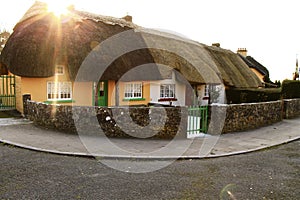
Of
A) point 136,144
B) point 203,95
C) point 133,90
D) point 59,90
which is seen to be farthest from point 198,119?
point 203,95

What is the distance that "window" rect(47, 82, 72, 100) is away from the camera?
50.9 ft

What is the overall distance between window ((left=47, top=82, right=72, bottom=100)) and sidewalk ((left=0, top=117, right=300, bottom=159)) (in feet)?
12.4

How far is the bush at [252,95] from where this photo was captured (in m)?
22.9

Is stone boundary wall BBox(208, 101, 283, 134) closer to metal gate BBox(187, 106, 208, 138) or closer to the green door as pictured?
metal gate BBox(187, 106, 208, 138)

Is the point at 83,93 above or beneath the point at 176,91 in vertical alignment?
beneath

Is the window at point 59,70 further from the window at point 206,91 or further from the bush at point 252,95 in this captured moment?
the bush at point 252,95

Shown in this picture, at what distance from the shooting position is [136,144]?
9.52 m

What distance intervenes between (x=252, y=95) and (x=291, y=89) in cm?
422

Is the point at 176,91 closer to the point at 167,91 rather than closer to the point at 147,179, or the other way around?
the point at 167,91

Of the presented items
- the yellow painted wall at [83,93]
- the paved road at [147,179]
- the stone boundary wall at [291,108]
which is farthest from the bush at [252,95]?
the paved road at [147,179]

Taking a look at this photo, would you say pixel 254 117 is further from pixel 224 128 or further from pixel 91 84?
pixel 91 84

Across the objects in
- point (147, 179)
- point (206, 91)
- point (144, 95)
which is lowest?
point (147, 179)

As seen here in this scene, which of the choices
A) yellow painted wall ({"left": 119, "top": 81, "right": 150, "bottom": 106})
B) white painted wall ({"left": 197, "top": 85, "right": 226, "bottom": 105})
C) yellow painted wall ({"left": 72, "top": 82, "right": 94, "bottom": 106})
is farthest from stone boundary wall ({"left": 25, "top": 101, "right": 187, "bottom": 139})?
white painted wall ({"left": 197, "top": 85, "right": 226, "bottom": 105})

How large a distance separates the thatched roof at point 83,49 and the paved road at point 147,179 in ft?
25.6
